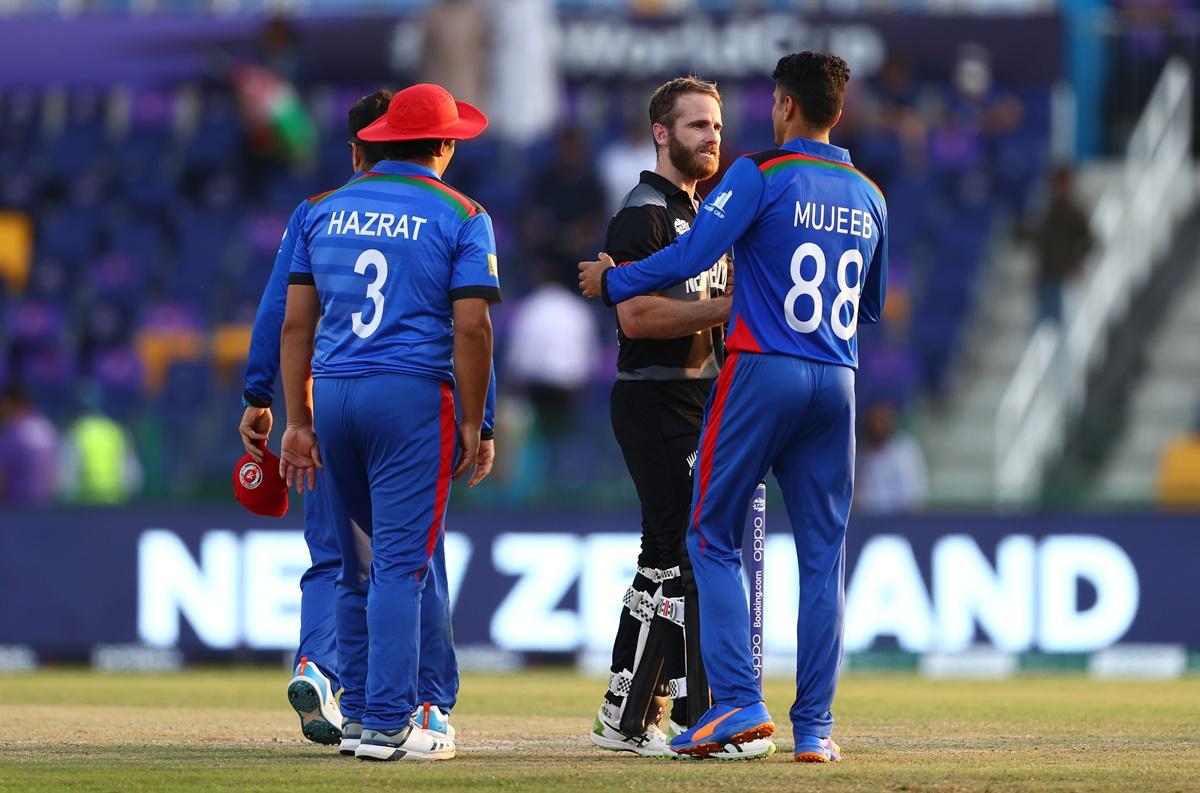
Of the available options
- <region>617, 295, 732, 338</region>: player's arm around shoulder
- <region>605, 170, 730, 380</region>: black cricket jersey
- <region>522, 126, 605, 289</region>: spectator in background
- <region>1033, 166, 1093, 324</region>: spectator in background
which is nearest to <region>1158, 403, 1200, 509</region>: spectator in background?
<region>1033, 166, 1093, 324</region>: spectator in background

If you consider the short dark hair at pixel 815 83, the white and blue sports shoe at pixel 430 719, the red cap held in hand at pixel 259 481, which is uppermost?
the short dark hair at pixel 815 83

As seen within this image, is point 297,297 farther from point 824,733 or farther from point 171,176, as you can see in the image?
point 171,176

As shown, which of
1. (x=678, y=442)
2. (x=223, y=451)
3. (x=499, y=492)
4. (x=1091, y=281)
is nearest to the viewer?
(x=678, y=442)

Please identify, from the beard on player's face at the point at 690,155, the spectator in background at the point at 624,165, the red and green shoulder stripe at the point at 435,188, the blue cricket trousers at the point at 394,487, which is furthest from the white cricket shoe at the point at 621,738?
the spectator in background at the point at 624,165

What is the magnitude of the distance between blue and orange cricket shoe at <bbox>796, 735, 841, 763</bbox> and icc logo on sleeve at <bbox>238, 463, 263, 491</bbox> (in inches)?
105

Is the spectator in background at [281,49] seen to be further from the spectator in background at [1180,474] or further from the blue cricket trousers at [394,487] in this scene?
the blue cricket trousers at [394,487]

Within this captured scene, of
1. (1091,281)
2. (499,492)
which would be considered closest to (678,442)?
(499,492)

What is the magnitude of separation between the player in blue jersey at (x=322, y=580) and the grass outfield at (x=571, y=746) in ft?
0.76

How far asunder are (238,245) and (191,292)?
85cm

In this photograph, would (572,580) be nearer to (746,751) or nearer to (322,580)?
(322,580)

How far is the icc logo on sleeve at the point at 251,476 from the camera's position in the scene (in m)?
9.10

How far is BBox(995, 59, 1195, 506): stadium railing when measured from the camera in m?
18.8

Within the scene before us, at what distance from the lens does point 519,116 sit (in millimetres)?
23312

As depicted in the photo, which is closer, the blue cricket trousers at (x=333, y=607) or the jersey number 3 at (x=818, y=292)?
the jersey number 3 at (x=818, y=292)
